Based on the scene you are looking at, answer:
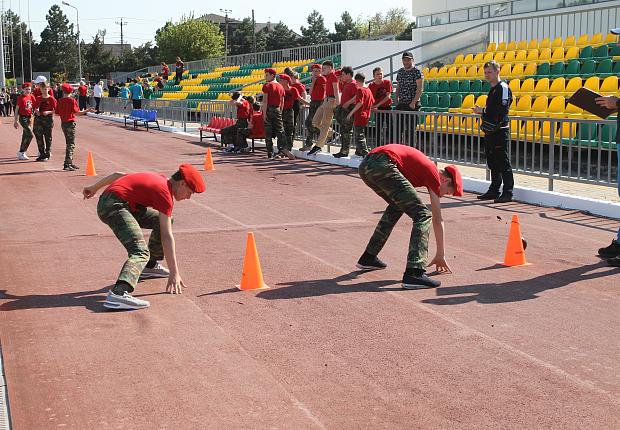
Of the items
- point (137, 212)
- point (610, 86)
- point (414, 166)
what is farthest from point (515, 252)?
point (610, 86)

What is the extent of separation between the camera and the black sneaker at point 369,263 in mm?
8922

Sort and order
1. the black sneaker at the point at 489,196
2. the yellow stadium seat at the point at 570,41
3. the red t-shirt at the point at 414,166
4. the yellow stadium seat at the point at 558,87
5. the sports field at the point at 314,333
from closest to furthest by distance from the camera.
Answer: the sports field at the point at 314,333 < the red t-shirt at the point at 414,166 < the black sneaker at the point at 489,196 < the yellow stadium seat at the point at 558,87 < the yellow stadium seat at the point at 570,41

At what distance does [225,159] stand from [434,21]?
15654 millimetres

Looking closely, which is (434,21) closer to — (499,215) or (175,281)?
(499,215)

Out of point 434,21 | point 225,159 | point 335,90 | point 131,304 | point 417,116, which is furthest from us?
point 434,21

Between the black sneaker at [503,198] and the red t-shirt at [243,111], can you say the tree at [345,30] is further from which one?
the black sneaker at [503,198]

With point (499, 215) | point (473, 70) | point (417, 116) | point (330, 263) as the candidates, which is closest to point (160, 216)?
point (330, 263)

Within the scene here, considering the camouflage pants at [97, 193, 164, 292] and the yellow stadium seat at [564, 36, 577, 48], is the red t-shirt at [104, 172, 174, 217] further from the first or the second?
the yellow stadium seat at [564, 36, 577, 48]

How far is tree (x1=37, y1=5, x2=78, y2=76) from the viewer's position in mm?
160875

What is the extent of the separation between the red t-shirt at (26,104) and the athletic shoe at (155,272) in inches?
578

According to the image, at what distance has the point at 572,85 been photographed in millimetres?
20094

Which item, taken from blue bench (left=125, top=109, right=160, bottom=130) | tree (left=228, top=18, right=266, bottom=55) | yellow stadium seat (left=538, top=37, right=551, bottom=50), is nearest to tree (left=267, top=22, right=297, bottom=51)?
tree (left=228, top=18, right=266, bottom=55)

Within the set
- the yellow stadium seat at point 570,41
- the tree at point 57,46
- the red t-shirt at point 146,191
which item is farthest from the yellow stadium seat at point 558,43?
the tree at point 57,46

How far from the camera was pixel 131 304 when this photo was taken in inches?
291
